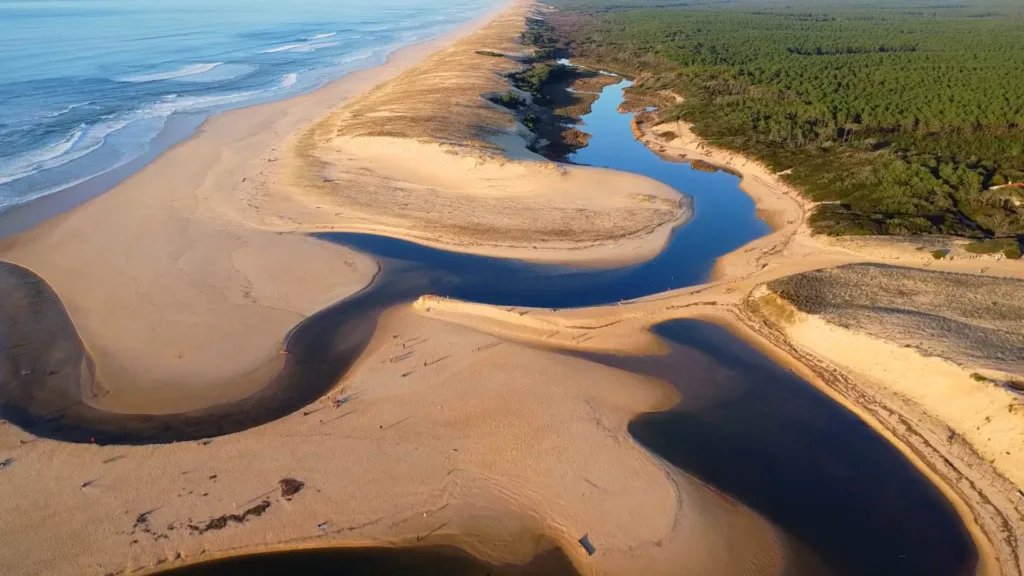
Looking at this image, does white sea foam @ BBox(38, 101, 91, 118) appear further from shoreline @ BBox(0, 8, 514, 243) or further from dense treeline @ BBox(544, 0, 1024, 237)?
dense treeline @ BBox(544, 0, 1024, 237)

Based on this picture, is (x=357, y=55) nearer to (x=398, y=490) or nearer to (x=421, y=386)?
(x=421, y=386)

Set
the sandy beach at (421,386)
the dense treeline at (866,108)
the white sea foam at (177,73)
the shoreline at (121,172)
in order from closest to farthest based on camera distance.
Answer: the sandy beach at (421,386) < the dense treeline at (866,108) < the shoreline at (121,172) < the white sea foam at (177,73)

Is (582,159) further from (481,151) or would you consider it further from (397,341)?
(397,341)

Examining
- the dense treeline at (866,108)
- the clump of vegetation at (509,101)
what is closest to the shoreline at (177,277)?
the clump of vegetation at (509,101)

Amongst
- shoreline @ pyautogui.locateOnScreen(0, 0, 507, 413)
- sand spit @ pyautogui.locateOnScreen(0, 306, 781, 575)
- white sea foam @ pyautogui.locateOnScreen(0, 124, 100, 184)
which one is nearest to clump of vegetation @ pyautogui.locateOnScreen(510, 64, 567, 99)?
shoreline @ pyautogui.locateOnScreen(0, 0, 507, 413)

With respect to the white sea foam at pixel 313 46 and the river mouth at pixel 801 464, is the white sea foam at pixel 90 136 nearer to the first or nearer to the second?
the white sea foam at pixel 313 46

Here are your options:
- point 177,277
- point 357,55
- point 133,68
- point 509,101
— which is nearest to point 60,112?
point 133,68
